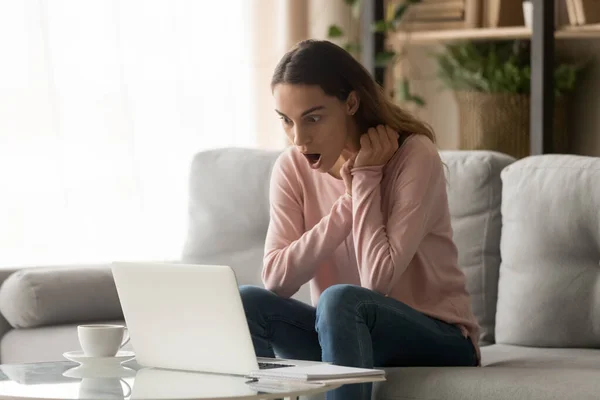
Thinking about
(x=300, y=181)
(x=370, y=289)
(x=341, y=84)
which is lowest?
(x=370, y=289)

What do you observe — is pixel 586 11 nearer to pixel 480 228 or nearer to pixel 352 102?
pixel 480 228

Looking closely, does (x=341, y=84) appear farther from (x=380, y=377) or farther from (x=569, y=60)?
(x=569, y=60)

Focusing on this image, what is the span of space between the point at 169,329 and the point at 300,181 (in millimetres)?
680

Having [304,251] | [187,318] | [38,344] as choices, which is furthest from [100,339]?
[38,344]

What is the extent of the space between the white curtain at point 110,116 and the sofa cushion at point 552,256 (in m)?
1.46

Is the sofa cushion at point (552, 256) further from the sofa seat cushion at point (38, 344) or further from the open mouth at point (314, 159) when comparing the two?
the sofa seat cushion at point (38, 344)

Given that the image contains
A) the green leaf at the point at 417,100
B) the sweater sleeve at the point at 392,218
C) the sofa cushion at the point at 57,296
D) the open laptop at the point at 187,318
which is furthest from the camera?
the green leaf at the point at 417,100

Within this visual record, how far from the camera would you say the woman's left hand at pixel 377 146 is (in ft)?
6.75

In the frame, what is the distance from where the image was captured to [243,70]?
3650 millimetres

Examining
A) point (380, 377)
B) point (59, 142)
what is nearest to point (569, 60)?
point (59, 142)

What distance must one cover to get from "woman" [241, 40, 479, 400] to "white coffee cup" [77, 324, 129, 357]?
330mm

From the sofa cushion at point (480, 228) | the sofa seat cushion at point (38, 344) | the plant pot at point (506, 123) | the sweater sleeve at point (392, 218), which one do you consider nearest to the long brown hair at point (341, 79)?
the sweater sleeve at point (392, 218)

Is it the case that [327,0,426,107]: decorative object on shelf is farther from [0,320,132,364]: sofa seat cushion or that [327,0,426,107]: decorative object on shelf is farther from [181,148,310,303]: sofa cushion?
[0,320,132,364]: sofa seat cushion

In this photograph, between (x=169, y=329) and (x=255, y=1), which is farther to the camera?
(x=255, y=1)
